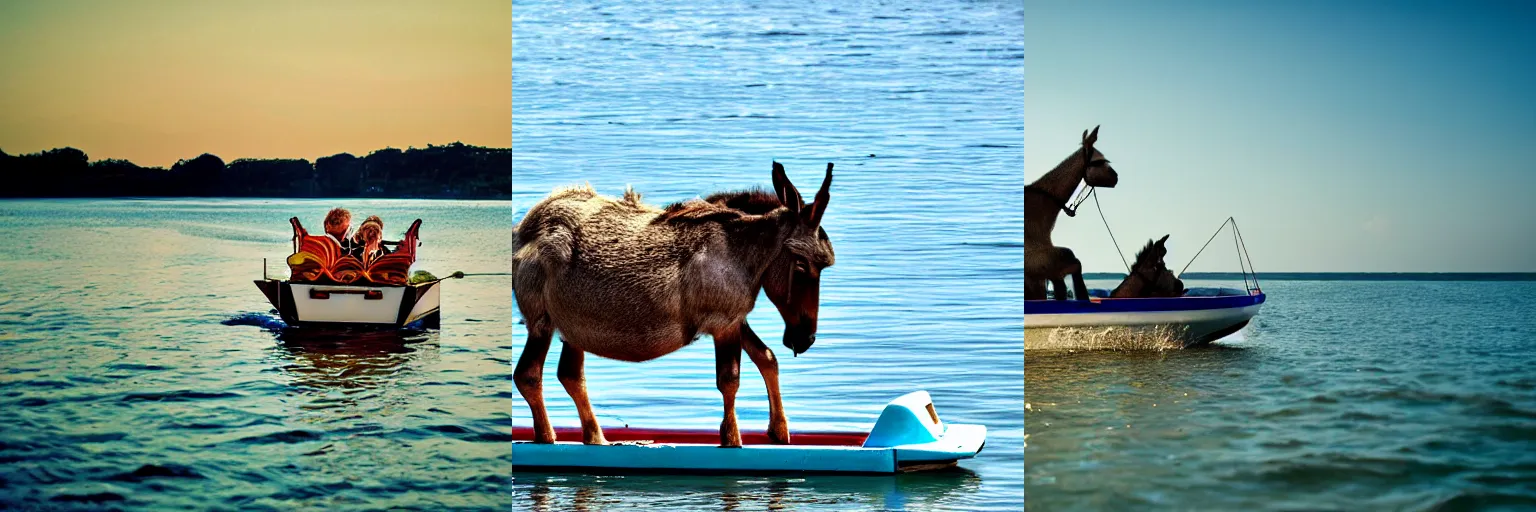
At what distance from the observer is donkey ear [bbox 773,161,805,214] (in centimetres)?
432

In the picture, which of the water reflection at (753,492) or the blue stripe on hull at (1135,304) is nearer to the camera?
the water reflection at (753,492)

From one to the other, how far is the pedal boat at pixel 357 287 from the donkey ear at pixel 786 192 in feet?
4.26

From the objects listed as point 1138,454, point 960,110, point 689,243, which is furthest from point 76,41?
point 1138,454

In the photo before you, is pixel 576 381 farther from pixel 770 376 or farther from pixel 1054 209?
pixel 1054 209

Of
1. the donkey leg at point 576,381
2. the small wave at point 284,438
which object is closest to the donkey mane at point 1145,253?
the donkey leg at point 576,381

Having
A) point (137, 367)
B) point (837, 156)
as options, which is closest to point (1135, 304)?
point (837, 156)

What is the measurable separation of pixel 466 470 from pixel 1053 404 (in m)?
2.94

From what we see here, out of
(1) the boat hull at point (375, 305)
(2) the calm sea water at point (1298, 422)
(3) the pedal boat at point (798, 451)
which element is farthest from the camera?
(2) the calm sea water at point (1298, 422)

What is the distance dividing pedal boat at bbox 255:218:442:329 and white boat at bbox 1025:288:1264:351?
3.45 meters

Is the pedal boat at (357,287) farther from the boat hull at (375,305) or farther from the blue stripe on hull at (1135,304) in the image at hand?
the blue stripe on hull at (1135,304)

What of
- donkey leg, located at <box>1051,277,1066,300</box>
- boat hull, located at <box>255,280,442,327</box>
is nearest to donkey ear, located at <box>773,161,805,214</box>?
boat hull, located at <box>255,280,442,327</box>

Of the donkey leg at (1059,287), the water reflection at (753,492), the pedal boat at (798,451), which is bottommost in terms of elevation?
the water reflection at (753,492)

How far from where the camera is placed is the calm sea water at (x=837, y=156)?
4.61 meters

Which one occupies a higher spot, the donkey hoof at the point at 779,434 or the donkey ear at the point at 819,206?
the donkey ear at the point at 819,206
